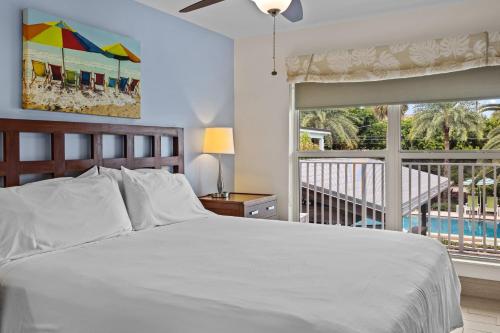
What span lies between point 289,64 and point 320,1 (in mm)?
828

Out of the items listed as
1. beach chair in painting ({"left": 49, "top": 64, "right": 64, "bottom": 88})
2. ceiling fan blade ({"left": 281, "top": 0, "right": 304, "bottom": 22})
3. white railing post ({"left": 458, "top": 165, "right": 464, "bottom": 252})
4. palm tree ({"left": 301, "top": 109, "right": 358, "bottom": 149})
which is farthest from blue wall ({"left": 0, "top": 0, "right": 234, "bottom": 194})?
white railing post ({"left": 458, "top": 165, "right": 464, "bottom": 252})

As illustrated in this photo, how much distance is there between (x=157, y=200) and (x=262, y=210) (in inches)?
51.5

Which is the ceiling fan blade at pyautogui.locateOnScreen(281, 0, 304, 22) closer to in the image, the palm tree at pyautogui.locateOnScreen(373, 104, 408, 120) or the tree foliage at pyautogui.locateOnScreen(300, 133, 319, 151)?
the palm tree at pyautogui.locateOnScreen(373, 104, 408, 120)

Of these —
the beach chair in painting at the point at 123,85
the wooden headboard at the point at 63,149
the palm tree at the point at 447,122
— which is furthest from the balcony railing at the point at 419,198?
the beach chair in painting at the point at 123,85

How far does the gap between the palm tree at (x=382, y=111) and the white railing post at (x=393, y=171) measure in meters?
0.03

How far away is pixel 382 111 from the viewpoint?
3.85 m

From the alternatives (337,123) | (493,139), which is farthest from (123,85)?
(493,139)

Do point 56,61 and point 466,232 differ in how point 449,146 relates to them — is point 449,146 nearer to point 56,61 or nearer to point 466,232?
point 466,232

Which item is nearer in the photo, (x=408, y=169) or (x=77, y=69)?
(x=77, y=69)

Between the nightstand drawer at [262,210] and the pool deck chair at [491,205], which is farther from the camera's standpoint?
the nightstand drawer at [262,210]

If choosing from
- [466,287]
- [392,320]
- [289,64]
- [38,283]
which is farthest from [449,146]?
[38,283]

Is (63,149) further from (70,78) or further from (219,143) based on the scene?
(219,143)

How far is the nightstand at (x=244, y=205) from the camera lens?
366 cm

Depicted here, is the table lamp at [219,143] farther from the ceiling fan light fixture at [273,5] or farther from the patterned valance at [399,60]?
the ceiling fan light fixture at [273,5]
